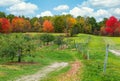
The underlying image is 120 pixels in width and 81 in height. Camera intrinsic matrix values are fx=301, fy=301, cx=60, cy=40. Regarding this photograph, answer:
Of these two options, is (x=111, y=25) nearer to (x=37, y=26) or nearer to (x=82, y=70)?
(x=37, y=26)

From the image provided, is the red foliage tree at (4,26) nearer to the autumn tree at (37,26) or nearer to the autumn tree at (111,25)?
the autumn tree at (37,26)

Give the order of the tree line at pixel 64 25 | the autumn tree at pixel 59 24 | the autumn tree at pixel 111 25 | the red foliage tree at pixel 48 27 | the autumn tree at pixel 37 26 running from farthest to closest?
the autumn tree at pixel 37 26, the autumn tree at pixel 59 24, the red foliage tree at pixel 48 27, the tree line at pixel 64 25, the autumn tree at pixel 111 25

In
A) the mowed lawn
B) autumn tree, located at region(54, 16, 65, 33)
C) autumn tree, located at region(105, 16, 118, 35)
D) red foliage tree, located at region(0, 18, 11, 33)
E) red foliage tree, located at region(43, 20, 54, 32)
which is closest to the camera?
the mowed lawn

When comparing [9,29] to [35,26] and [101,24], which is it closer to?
[35,26]

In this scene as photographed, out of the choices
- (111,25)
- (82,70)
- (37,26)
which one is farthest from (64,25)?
(82,70)

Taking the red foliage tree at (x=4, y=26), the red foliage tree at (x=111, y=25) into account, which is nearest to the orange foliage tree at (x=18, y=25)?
the red foliage tree at (x=4, y=26)

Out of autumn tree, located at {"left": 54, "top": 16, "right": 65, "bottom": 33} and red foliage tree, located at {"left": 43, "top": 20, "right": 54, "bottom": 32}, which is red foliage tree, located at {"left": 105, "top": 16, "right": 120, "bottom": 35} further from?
red foliage tree, located at {"left": 43, "top": 20, "right": 54, "bottom": 32}

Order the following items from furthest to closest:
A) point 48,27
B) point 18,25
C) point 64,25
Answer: point 64,25, point 48,27, point 18,25

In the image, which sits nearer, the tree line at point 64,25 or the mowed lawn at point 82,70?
the mowed lawn at point 82,70

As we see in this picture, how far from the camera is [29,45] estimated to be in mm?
41812

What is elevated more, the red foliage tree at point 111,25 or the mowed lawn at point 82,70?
the red foliage tree at point 111,25

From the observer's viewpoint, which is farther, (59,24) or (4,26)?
(59,24)

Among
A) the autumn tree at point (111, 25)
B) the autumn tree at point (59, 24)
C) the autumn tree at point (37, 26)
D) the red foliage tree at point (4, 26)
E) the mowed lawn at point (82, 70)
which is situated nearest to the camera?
the mowed lawn at point (82, 70)

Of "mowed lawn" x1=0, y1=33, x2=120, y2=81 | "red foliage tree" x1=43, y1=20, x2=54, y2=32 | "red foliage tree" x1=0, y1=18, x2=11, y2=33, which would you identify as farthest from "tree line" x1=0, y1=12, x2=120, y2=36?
"mowed lawn" x1=0, y1=33, x2=120, y2=81
